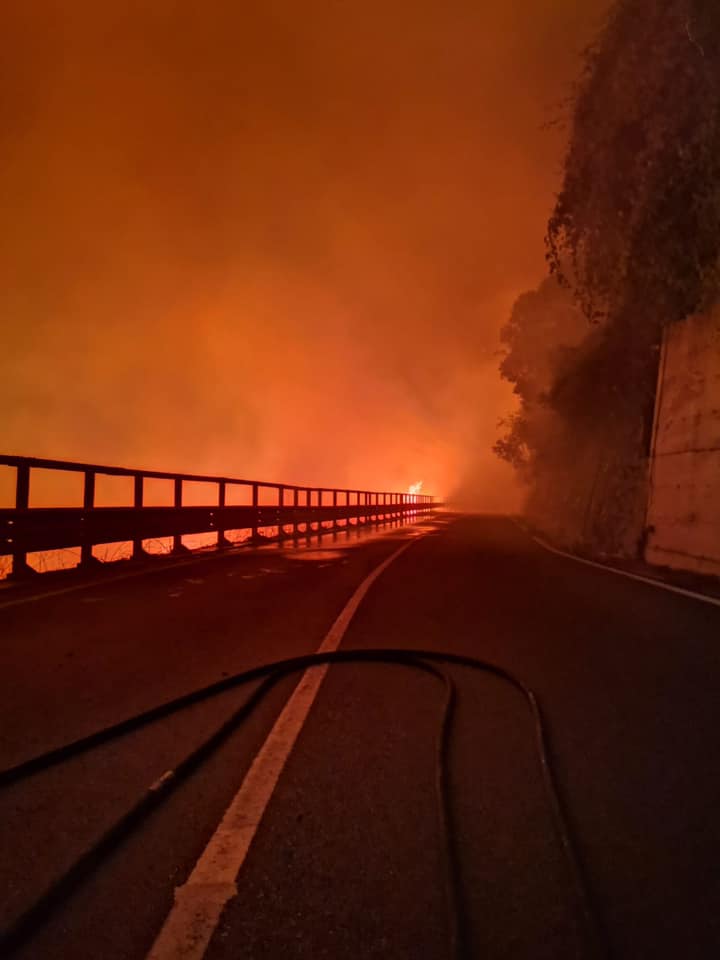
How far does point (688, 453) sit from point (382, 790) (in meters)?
12.0

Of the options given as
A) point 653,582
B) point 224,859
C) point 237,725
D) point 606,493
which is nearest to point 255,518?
point 606,493

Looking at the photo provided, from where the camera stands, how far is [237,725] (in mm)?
4176

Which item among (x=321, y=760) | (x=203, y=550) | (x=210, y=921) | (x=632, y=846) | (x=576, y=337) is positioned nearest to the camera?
(x=210, y=921)

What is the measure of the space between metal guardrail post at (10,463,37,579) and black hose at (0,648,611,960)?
6.38 m

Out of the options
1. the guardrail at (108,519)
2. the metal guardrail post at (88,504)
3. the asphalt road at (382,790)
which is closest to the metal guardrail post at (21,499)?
the guardrail at (108,519)

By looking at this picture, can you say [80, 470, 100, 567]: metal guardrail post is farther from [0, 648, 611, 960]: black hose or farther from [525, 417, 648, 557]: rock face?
[525, 417, 648, 557]: rock face

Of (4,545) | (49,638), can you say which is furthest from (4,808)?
(4,545)

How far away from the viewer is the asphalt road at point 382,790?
2248 mm

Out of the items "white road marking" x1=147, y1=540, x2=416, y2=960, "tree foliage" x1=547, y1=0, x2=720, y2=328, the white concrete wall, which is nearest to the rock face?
the white concrete wall

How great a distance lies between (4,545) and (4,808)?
757 centimetres

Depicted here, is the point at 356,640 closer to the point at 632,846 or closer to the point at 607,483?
the point at 632,846

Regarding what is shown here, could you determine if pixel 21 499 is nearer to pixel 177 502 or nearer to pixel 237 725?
pixel 177 502

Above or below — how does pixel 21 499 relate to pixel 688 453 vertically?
below

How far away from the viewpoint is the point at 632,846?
109 inches
